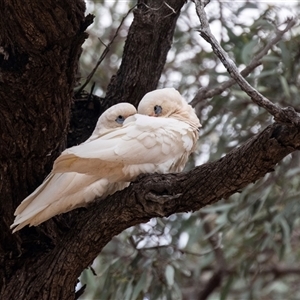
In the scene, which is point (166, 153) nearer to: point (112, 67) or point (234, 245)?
point (234, 245)

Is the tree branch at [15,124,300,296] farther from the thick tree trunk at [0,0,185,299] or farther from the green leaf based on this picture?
the green leaf

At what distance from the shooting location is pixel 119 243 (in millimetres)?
3650

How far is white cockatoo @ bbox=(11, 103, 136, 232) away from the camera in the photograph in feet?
5.37

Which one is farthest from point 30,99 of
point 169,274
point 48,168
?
Answer: point 169,274

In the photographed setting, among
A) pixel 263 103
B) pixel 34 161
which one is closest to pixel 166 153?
pixel 34 161

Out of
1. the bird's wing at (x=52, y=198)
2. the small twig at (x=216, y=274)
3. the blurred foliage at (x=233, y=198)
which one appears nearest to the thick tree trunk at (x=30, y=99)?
the bird's wing at (x=52, y=198)

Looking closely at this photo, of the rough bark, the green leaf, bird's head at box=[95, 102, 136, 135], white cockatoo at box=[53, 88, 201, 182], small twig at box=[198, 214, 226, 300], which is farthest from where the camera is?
small twig at box=[198, 214, 226, 300]

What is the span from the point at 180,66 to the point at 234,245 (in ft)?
3.11

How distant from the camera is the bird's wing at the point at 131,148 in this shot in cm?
160

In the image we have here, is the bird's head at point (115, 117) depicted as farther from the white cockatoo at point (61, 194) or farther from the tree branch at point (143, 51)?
the tree branch at point (143, 51)

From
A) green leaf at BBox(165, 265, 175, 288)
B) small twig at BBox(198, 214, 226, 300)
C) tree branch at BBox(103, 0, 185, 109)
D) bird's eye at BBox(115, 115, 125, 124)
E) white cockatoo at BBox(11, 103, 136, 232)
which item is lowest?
small twig at BBox(198, 214, 226, 300)

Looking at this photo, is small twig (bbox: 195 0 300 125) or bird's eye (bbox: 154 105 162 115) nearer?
small twig (bbox: 195 0 300 125)

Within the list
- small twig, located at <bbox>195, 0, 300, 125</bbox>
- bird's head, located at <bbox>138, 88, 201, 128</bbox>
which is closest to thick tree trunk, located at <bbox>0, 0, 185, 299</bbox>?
bird's head, located at <bbox>138, 88, 201, 128</bbox>

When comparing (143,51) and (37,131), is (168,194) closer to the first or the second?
(37,131)
